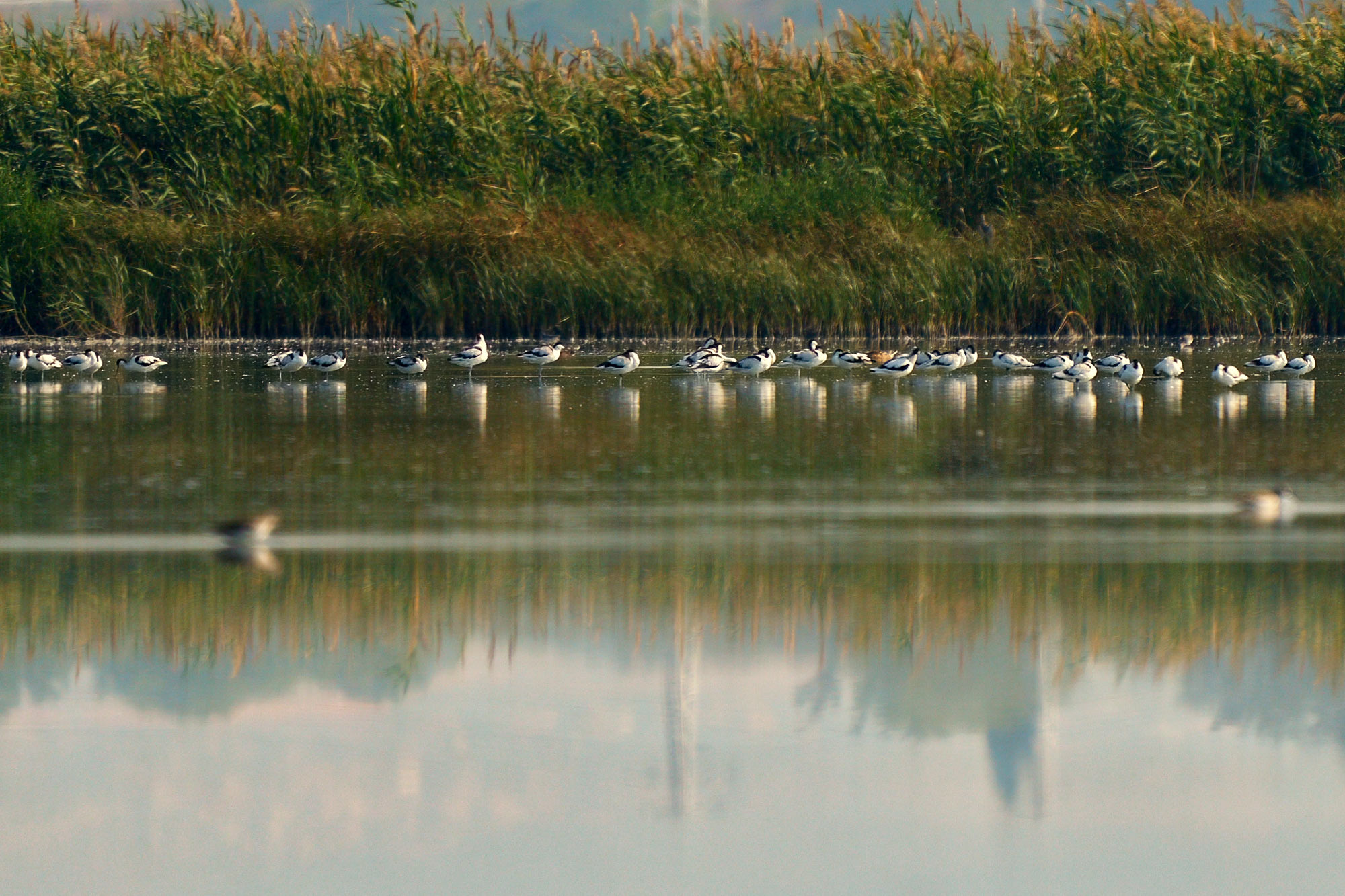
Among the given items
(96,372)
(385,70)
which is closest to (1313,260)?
(385,70)

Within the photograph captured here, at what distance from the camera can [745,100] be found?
22.7 metres

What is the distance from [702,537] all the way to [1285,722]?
3032 mm

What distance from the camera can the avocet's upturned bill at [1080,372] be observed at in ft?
50.1

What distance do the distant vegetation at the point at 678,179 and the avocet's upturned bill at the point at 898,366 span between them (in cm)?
434

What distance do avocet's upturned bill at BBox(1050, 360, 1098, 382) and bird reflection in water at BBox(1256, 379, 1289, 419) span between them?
4.09 feet

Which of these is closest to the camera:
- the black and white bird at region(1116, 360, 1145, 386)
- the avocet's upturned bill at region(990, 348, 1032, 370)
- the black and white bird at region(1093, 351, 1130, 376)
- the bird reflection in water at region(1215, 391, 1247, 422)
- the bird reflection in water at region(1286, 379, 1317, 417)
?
the bird reflection in water at region(1215, 391, 1247, 422)

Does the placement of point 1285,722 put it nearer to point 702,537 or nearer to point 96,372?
point 702,537

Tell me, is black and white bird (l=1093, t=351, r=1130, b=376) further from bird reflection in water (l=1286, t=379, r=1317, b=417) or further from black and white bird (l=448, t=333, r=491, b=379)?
black and white bird (l=448, t=333, r=491, b=379)

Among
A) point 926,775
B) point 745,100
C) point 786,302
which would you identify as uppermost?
point 745,100

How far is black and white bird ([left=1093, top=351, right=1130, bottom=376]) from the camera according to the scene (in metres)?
15.2

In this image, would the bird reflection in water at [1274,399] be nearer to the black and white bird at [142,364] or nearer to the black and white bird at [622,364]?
the black and white bird at [622,364]

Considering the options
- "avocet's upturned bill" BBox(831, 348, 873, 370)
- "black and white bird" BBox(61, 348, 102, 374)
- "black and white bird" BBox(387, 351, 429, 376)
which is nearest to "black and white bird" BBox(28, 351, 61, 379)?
"black and white bird" BBox(61, 348, 102, 374)

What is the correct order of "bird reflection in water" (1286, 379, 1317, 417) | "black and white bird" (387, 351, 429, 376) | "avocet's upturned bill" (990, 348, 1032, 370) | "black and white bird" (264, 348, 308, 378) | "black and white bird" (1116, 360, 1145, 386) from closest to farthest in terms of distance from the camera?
"bird reflection in water" (1286, 379, 1317, 417) → "black and white bird" (1116, 360, 1145, 386) → "black and white bird" (387, 351, 429, 376) → "black and white bird" (264, 348, 308, 378) → "avocet's upturned bill" (990, 348, 1032, 370)

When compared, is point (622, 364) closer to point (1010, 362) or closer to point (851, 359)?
point (851, 359)
